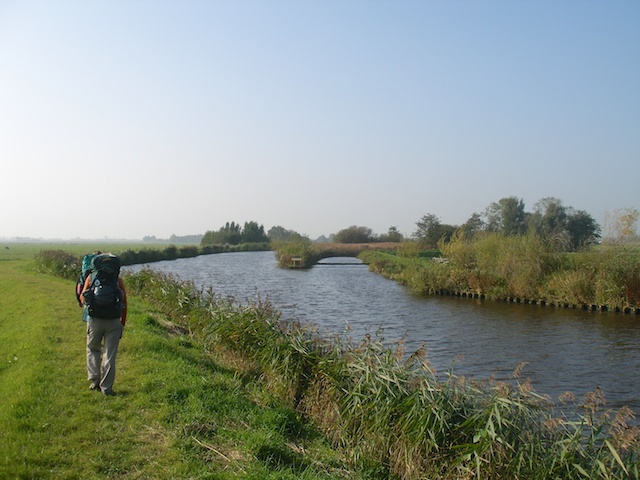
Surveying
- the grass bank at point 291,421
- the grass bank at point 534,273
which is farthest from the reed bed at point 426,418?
the grass bank at point 534,273

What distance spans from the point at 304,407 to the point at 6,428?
14.3ft

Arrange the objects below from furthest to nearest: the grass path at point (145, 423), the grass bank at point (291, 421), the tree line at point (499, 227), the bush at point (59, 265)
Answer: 1. the tree line at point (499, 227)
2. the bush at point (59, 265)
3. the grass bank at point (291, 421)
4. the grass path at point (145, 423)

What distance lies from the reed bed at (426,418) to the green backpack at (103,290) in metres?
3.25

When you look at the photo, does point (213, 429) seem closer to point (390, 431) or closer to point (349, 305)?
point (390, 431)

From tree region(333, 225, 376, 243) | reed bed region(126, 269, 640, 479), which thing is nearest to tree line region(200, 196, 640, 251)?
tree region(333, 225, 376, 243)

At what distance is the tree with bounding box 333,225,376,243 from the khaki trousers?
85.7 m

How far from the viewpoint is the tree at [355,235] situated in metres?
92.6

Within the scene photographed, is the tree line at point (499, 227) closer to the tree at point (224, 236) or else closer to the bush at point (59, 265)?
the tree at point (224, 236)

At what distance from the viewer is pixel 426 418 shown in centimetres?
615

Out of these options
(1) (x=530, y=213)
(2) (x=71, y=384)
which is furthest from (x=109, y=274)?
(1) (x=530, y=213)

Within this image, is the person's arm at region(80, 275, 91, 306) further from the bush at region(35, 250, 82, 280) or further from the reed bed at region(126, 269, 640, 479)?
the bush at region(35, 250, 82, 280)

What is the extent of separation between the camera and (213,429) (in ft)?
20.2

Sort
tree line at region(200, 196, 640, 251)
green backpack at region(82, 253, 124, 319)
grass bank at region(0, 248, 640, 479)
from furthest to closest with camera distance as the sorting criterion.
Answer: tree line at region(200, 196, 640, 251) → green backpack at region(82, 253, 124, 319) → grass bank at region(0, 248, 640, 479)

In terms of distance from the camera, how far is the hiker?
265 inches
